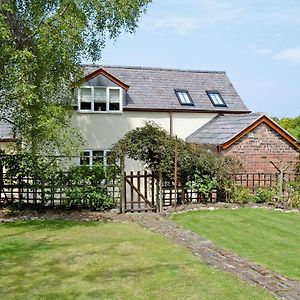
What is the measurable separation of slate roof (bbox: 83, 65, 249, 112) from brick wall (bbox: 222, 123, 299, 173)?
20.0ft

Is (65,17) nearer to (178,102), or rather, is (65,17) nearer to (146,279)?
(146,279)

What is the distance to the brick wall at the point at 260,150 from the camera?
23000 millimetres

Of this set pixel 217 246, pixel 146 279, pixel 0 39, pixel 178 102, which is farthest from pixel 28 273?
pixel 178 102

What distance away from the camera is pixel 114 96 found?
1056 inches

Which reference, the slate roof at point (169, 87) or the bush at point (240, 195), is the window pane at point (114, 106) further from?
the bush at point (240, 195)

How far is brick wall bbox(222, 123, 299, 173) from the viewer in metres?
23.0

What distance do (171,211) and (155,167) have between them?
186 centimetres

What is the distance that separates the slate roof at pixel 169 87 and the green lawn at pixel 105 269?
15168 millimetres

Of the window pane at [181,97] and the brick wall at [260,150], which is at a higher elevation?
the window pane at [181,97]

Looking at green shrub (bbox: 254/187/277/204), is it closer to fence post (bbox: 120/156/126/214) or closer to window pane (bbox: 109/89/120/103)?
fence post (bbox: 120/156/126/214)

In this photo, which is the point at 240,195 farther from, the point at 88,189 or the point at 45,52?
the point at 45,52

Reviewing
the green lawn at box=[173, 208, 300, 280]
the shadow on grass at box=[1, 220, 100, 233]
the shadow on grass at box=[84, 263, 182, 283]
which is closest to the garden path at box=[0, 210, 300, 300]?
the green lawn at box=[173, 208, 300, 280]

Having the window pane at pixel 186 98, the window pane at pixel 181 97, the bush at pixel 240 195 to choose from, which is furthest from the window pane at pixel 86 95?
the bush at pixel 240 195

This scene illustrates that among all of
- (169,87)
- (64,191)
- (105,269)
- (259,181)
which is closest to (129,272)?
(105,269)
